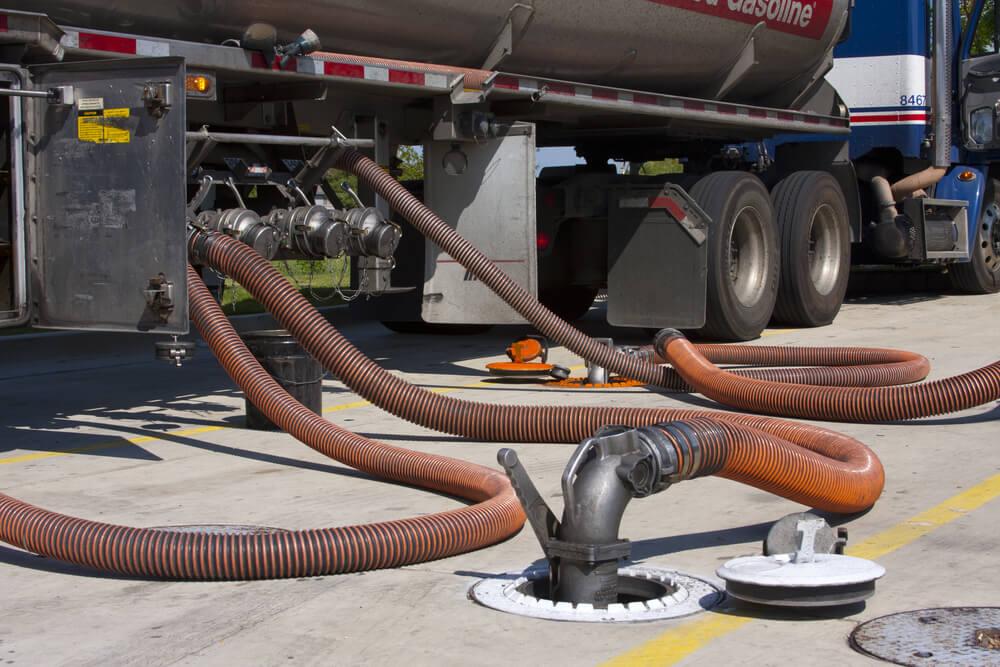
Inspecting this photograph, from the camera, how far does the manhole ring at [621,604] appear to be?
14.5 feet

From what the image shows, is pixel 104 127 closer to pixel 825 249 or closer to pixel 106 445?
pixel 106 445

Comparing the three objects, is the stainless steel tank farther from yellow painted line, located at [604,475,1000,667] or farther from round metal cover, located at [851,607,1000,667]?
round metal cover, located at [851,607,1000,667]

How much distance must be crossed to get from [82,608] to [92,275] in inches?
106

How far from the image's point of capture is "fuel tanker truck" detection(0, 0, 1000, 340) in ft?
22.8

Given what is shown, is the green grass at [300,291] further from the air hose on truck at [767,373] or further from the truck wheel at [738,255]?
the truck wheel at [738,255]

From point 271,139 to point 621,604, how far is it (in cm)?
435

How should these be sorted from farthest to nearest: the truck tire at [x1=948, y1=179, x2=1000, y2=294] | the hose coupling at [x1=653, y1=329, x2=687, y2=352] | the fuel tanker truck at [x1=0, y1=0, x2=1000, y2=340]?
the truck tire at [x1=948, y1=179, x2=1000, y2=294], the hose coupling at [x1=653, y1=329, x2=687, y2=352], the fuel tanker truck at [x1=0, y1=0, x2=1000, y2=340]

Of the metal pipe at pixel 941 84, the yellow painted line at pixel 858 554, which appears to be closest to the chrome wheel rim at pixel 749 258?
the metal pipe at pixel 941 84

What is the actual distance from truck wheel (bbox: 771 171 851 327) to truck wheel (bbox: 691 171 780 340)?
17.0 inches

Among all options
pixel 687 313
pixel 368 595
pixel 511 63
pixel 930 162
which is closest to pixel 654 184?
pixel 687 313

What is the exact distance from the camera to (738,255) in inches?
498

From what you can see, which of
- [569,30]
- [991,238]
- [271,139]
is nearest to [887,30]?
[991,238]

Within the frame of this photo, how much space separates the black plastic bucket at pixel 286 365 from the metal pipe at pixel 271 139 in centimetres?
105

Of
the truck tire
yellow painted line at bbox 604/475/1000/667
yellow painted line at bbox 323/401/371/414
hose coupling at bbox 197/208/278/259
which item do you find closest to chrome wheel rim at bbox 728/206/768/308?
yellow painted line at bbox 323/401/371/414
